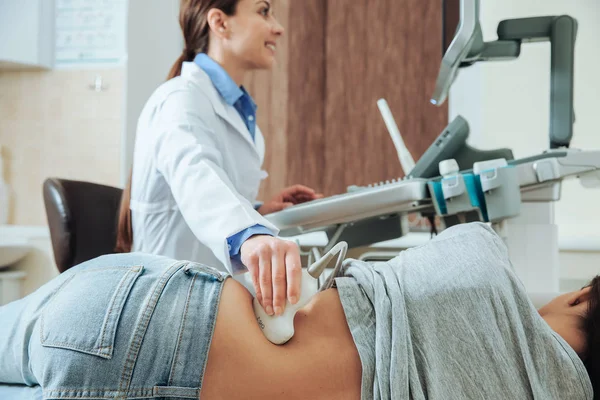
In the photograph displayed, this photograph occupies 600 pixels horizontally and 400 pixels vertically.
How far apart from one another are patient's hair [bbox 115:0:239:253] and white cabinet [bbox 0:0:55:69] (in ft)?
4.18

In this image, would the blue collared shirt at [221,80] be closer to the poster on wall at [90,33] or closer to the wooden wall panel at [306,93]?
the wooden wall panel at [306,93]

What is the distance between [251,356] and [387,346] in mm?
179

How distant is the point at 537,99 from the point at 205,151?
1458mm

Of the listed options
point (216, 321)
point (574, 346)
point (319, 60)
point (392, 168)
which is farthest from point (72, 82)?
point (574, 346)

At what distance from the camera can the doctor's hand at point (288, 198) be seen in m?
1.66

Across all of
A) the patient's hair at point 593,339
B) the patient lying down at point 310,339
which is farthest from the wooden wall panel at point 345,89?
the patient lying down at point 310,339

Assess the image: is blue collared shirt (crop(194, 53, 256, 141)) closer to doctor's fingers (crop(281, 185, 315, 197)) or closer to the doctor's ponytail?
the doctor's ponytail

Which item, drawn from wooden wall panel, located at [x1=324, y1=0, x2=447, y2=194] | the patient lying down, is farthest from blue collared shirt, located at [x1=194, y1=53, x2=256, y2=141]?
wooden wall panel, located at [x1=324, y1=0, x2=447, y2=194]

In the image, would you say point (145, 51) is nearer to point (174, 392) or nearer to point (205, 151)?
point (205, 151)

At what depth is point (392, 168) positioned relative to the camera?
2510mm

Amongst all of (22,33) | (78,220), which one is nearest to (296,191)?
(78,220)

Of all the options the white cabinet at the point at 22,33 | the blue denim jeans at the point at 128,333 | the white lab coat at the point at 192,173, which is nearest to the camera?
the blue denim jeans at the point at 128,333

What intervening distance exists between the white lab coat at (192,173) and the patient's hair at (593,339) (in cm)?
53

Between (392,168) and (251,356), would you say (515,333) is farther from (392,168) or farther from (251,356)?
(392,168)
